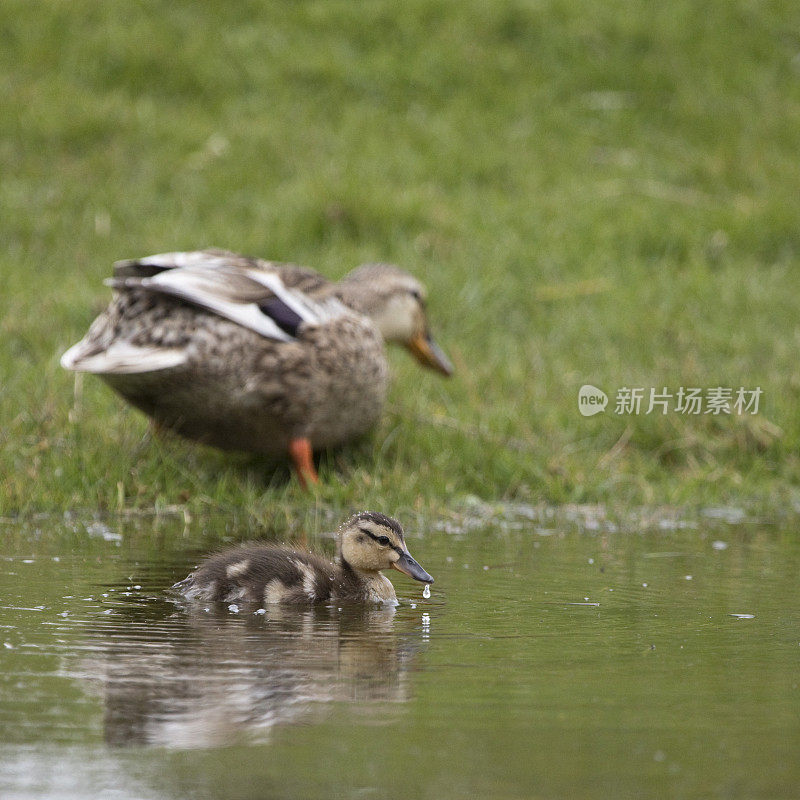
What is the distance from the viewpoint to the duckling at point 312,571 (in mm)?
4680

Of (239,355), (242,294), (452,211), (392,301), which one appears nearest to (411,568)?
(239,355)

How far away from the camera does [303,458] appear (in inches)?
273

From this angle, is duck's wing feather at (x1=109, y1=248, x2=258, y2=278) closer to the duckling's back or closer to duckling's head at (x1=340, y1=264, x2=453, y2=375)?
duckling's head at (x1=340, y1=264, x2=453, y2=375)

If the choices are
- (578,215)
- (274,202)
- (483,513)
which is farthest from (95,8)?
(483,513)

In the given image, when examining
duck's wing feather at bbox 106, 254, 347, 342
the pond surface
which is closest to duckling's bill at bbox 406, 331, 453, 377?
duck's wing feather at bbox 106, 254, 347, 342

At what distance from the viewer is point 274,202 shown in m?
11.5

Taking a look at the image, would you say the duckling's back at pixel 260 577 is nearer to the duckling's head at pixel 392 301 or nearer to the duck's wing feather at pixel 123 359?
the duck's wing feather at pixel 123 359

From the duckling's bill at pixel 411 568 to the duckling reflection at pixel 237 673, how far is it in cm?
33

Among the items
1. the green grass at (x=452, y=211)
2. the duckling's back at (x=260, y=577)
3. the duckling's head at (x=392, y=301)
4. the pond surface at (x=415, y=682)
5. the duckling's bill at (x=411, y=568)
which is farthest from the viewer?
the duckling's head at (x=392, y=301)

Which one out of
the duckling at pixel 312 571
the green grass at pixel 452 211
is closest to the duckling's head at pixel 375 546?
the duckling at pixel 312 571

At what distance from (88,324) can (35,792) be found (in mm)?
6859

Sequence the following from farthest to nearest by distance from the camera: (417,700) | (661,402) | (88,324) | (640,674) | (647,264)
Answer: (647,264) < (88,324) < (661,402) < (640,674) < (417,700)

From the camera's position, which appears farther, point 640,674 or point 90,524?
point 90,524

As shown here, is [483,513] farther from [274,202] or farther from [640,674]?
[274,202]
